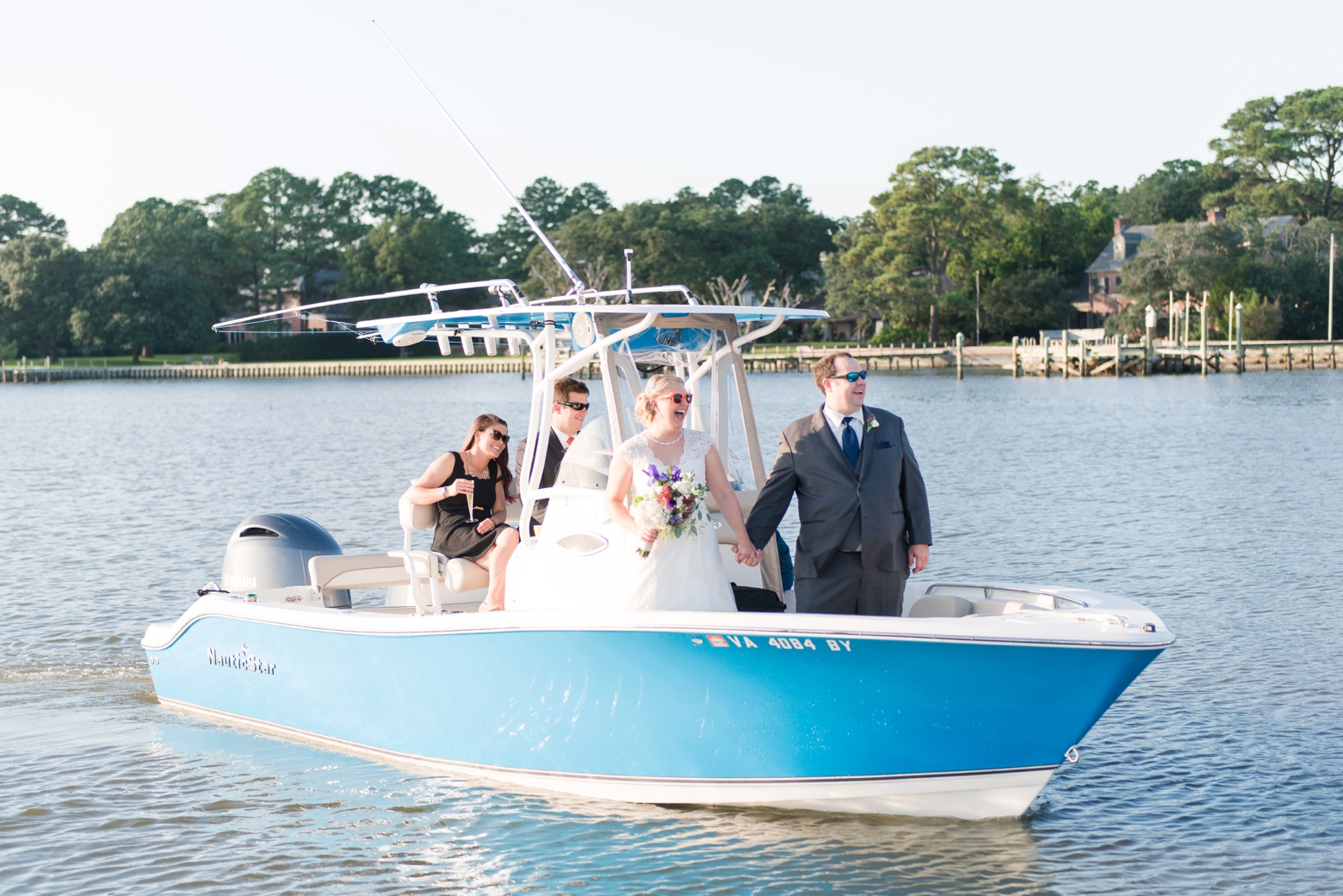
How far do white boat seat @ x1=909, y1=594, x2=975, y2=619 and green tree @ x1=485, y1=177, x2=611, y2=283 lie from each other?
11001cm

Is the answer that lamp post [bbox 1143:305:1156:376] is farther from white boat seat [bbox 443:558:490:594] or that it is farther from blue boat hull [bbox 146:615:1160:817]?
blue boat hull [bbox 146:615:1160:817]

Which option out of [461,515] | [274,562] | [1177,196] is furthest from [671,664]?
[1177,196]

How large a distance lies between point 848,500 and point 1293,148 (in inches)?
4458

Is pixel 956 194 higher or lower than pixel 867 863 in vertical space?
higher

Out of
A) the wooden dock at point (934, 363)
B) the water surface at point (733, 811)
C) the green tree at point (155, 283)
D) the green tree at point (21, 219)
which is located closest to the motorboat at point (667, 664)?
the water surface at point (733, 811)

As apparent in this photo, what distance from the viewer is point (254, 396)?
72625 mm

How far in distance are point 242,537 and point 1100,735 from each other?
18.2 feet

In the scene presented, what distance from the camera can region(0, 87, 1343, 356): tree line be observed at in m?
83.4

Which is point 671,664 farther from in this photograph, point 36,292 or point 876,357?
point 36,292

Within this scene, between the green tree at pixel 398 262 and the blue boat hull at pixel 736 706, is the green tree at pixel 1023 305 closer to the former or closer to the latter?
the green tree at pixel 398 262

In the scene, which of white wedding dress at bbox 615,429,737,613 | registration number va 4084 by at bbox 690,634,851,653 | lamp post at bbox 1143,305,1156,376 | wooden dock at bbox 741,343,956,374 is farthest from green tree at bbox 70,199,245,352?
registration number va 4084 by at bbox 690,634,851,653

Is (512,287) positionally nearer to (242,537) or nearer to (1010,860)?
(242,537)

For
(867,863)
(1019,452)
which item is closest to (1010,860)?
(867,863)

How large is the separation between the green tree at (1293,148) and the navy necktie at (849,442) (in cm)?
10755
